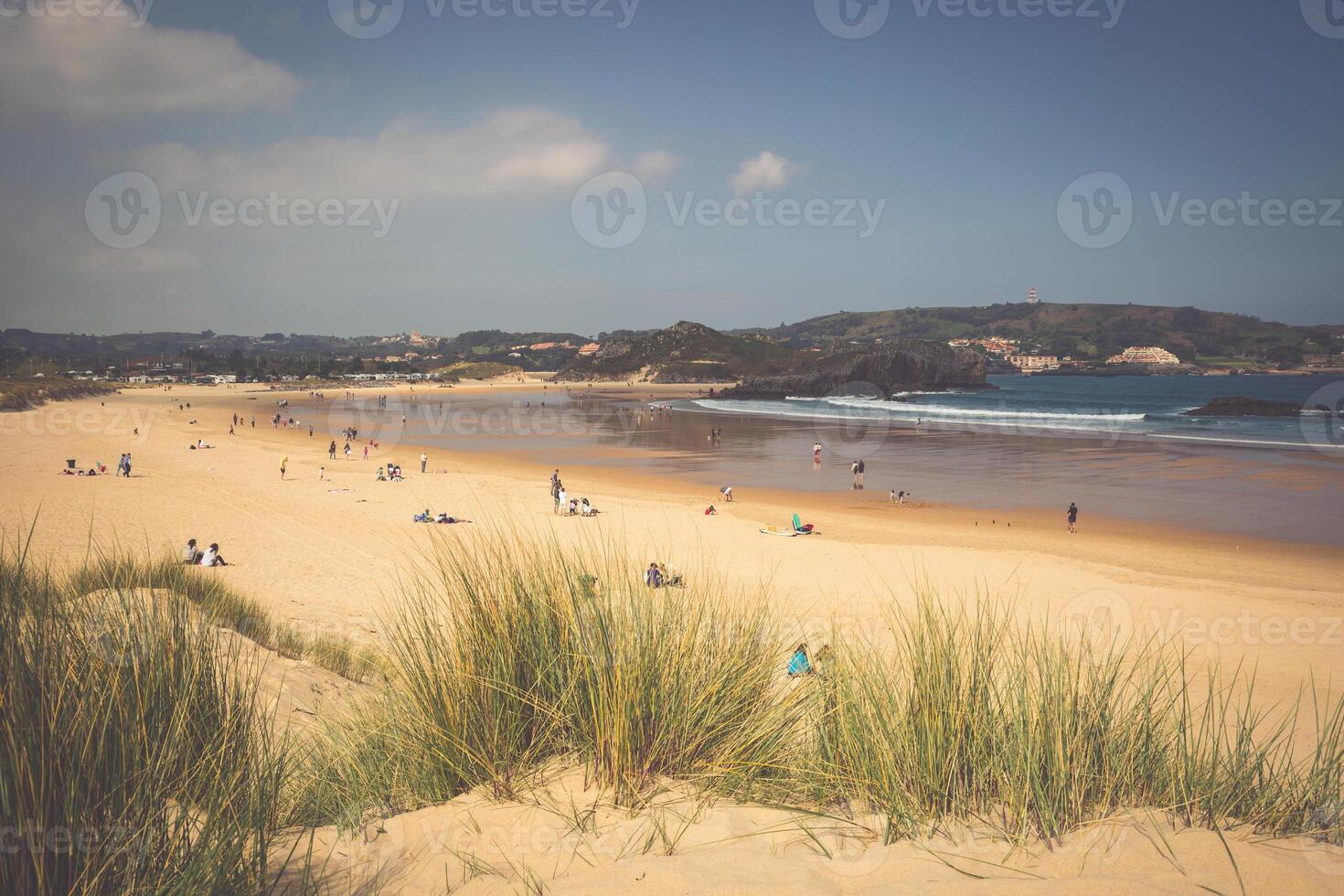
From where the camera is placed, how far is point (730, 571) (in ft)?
45.5

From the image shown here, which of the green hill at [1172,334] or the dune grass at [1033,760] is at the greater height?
the green hill at [1172,334]

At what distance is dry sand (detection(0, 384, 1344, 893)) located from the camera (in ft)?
9.03

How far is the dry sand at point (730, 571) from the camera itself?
275 cm

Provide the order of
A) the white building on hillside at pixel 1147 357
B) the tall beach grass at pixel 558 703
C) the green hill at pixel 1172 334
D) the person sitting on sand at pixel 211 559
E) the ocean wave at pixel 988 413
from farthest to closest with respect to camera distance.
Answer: the green hill at pixel 1172 334 → the white building on hillside at pixel 1147 357 → the ocean wave at pixel 988 413 → the person sitting on sand at pixel 211 559 → the tall beach grass at pixel 558 703

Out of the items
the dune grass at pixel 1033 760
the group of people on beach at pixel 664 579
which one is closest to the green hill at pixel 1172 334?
the group of people on beach at pixel 664 579

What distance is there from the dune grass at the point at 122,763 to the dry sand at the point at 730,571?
1.51ft

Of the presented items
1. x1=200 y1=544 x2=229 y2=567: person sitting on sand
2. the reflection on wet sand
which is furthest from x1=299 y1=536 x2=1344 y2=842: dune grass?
the reflection on wet sand

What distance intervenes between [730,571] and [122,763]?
11.8 meters

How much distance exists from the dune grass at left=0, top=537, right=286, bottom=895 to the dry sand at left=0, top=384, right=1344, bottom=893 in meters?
0.46

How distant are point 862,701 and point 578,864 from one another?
1524 mm

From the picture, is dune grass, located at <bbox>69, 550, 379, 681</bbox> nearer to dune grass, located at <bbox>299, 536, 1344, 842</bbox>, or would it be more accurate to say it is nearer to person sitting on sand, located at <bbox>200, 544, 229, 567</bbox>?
person sitting on sand, located at <bbox>200, 544, 229, 567</bbox>

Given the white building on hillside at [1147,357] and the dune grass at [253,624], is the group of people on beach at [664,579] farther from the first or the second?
the white building on hillside at [1147,357]

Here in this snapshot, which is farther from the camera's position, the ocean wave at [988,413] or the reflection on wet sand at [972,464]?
the ocean wave at [988,413]

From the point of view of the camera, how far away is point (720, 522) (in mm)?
19266
